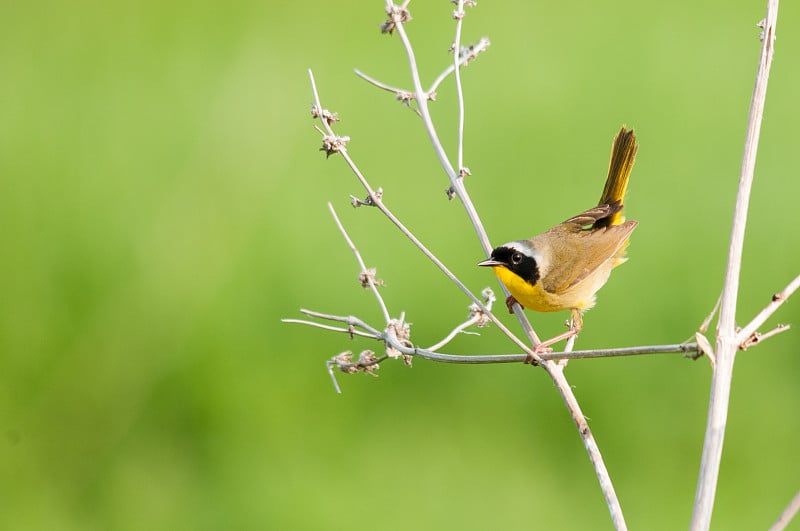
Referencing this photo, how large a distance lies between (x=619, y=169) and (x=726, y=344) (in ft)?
6.76

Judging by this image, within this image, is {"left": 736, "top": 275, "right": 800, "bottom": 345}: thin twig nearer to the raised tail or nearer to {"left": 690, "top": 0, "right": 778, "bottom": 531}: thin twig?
{"left": 690, "top": 0, "right": 778, "bottom": 531}: thin twig

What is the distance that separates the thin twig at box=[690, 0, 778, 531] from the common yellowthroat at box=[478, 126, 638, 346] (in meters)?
1.57

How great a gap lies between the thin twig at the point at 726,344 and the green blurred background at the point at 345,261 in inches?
116

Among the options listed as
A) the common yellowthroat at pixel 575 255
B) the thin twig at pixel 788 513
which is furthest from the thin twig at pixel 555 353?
the common yellowthroat at pixel 575 255

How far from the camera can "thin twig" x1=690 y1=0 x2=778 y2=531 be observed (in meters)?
1.74


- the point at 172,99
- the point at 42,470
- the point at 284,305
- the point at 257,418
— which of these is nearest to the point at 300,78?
the point at 172,99

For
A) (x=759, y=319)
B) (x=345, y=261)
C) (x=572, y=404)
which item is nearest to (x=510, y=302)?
(x=572, y=404)

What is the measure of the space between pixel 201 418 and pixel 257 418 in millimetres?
299

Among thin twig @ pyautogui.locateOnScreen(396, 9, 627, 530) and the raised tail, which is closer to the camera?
thin twig @ pyautogui.locateOnScreen(396, 9, 627, 530)

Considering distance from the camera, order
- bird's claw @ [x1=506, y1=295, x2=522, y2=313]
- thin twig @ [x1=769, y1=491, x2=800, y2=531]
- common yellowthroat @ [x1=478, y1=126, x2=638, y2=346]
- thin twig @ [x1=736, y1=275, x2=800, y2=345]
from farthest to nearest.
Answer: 1. common yellowthroat @ [x1=478, y1=126, x2=638, y2=346]
2. bird's claw @ [x1=506, y1=295, x2=522, y2=313]
3. thin twig @ [x1=736, y1=275, x2=800, y2=345]
4. thin twig @ [x1=769, y1=491, x2=800, y2=531]

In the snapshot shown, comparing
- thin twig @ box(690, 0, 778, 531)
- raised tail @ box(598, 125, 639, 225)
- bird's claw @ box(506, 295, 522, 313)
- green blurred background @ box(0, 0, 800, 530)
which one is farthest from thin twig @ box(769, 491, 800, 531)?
green blurred background @ box(0, 0, 800, 530)

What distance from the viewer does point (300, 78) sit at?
249 inches

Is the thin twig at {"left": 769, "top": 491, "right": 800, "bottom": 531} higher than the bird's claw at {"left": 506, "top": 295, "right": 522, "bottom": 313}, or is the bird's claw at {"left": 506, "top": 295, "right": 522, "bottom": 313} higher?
the thin twig at {"left": 769, "top": 491, "right": 800, "bottom": 531}

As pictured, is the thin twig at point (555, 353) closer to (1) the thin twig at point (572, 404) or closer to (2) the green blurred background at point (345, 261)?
(1) the thin twig at point (572, 404)
